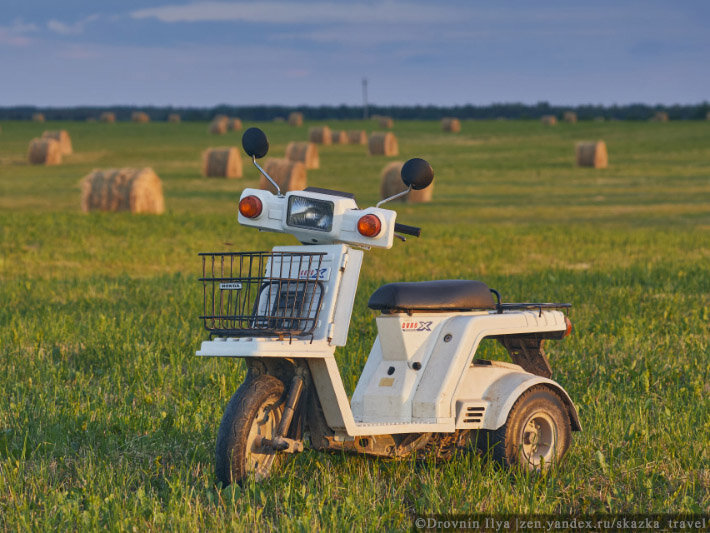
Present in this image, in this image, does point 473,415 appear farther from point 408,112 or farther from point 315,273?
→ point 408,112

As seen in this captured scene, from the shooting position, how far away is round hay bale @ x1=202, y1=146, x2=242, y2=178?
3944 cm

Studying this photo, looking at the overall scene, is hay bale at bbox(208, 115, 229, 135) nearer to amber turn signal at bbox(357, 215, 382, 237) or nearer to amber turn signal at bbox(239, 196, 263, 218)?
amber turn signal at bbox(239, 196, 263, 218)

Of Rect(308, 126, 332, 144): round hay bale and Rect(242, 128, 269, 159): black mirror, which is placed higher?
Rect(242, 128, 269, 159): black mirror

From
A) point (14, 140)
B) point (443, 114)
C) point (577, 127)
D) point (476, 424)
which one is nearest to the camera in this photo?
point (476, 424)

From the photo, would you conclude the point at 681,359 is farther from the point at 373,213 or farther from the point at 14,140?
the point at 14,140

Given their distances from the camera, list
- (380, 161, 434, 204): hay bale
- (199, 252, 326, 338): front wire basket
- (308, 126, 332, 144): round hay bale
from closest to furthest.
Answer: (199, 252, 326, 338): front wire basket < (380, 161, 434, 204): hay bale < (308, 126, 332, 144): round hay bale

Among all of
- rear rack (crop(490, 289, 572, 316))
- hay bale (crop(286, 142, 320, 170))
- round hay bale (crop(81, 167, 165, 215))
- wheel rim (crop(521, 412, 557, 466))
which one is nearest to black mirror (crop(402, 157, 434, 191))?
rear rack (crop(490, 289, 572, 316))

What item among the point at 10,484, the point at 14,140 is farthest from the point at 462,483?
the point at 14,140

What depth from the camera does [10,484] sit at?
5141 mm

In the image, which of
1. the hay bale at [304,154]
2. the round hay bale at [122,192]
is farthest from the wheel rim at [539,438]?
the hay bale at [304,154]

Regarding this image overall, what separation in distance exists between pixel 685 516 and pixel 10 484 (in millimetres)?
3130

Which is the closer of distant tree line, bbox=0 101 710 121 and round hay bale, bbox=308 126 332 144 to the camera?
round hay bale, bbox=308 126 332 144

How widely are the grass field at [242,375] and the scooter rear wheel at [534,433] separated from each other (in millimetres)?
114

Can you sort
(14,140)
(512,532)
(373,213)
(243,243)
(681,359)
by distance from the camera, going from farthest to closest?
(14,140), (243,243), (681,359), (373,213), (512,532)
